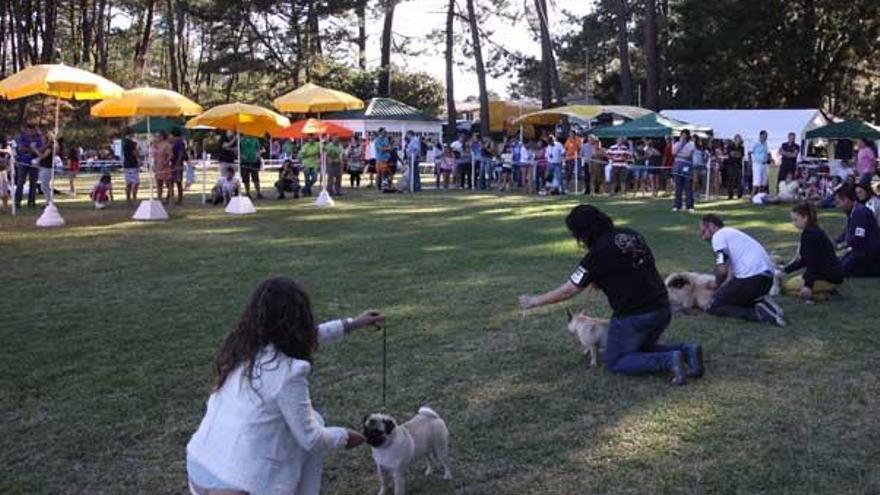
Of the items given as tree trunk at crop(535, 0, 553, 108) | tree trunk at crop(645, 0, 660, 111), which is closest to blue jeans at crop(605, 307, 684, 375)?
tree trunk at crop(645, 0, 660, 111)

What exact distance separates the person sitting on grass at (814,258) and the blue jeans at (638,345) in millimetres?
3279

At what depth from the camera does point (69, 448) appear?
490cm

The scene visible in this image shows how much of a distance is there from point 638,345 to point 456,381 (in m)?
1.37

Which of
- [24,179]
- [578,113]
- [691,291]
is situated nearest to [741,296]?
[691,291]

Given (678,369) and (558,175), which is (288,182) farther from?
(678,369)

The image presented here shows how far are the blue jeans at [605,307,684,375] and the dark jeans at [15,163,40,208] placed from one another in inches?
629

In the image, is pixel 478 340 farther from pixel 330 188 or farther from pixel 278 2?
pixel 278 2

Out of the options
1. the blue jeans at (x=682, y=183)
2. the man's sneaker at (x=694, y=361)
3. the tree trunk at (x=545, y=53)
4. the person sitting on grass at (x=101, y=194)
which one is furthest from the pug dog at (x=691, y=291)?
the tree trunk at (x=545, y=53)

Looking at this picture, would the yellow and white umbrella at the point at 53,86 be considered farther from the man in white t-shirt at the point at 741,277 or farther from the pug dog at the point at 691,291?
the man in white t-shirt at the point at 741,277

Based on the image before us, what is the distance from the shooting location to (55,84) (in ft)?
50.2

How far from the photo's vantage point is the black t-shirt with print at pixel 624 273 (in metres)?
5.98

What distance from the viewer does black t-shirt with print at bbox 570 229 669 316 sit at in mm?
5980

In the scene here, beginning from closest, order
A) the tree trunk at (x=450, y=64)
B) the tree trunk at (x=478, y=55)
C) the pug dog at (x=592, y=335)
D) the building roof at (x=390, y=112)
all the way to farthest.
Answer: the pug dog at (x=592, y=335)
the building roof at (x=390, y=112)
the tree trunk at (x=478, y=55)
the tree trunk at (x=450, y=64)

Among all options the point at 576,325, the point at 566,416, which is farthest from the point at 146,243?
the point at 566,416
